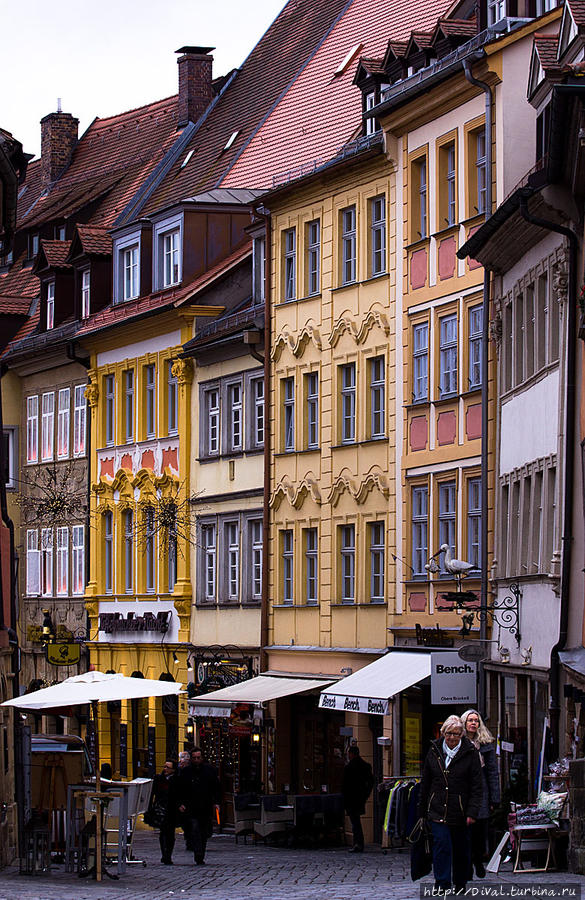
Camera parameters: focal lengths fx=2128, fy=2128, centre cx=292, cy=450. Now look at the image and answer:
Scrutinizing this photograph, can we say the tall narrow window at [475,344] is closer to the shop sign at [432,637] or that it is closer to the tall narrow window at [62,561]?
the shop sign at [432,637]

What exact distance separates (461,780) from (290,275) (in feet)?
79.7

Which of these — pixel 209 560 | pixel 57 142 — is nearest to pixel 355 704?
pixel 209 560

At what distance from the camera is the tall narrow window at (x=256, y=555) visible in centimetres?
4238

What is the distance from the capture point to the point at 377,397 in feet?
122

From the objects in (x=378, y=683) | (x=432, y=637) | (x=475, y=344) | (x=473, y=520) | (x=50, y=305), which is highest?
(x=50, y=305)

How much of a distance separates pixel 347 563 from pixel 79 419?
49.1 ft

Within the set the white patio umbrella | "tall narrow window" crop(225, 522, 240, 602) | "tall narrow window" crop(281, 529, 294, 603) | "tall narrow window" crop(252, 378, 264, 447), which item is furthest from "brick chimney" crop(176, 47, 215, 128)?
the white patio umbrella

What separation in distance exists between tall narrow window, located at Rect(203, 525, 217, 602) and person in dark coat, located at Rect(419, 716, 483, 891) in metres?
27.0

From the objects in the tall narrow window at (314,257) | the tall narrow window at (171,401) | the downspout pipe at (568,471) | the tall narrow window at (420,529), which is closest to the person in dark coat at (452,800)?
the downspout pipe at (568,471)

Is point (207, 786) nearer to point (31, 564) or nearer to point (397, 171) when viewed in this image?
point (397, 171)

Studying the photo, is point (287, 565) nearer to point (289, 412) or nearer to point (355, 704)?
point (289, 412)

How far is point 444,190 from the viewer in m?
34.2

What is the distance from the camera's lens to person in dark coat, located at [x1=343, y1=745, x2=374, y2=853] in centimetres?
3111

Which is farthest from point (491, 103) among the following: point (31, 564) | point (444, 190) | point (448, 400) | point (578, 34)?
point (31, 564)
